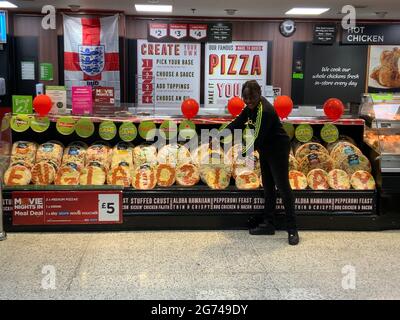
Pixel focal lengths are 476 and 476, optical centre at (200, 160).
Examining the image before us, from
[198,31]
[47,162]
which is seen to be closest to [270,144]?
[47,162]

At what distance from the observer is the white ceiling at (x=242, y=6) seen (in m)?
7.23

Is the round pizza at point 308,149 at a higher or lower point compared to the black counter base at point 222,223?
higher

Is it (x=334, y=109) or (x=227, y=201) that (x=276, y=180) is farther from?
(x=334, y=109)

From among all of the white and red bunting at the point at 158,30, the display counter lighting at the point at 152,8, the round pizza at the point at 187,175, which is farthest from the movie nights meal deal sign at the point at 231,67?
the round pizza at the point at 187,175

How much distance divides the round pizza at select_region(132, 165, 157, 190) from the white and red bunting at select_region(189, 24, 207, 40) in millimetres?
5061

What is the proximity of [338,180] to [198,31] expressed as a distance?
5288 millimetres

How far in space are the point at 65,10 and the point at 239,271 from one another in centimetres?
674

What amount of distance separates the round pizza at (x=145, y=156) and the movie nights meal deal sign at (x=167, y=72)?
170 inches

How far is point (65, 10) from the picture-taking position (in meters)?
8.52

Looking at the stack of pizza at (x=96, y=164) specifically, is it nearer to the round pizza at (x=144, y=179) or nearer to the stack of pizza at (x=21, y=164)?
the round pizza at (x=144, y=179)

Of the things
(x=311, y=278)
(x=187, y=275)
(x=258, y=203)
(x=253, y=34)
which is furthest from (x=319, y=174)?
(x=253, y=34)

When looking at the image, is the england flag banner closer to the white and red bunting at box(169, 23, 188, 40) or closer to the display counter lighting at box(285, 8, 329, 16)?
the white and red bunting at box(169, 23, 188, 40)

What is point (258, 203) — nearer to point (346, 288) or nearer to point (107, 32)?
point (346, 288)

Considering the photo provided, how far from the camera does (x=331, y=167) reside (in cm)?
456
